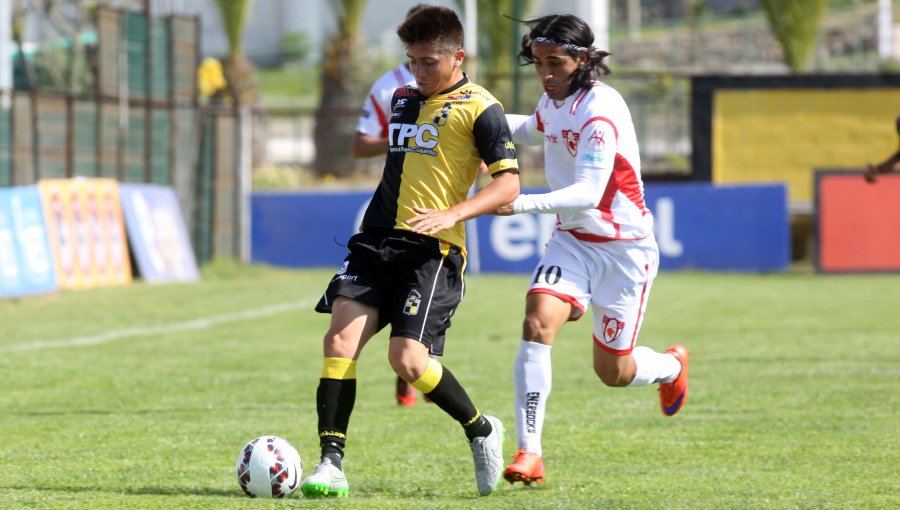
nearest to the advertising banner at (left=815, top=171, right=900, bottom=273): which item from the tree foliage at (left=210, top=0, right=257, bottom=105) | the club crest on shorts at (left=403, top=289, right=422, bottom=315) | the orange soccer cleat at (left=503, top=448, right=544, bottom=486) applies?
the orange soccer cleat at (left=503, top=448, right=544, bottom=486)

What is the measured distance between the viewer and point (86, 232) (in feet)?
61.8

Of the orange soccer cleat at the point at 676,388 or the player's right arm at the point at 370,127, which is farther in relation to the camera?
the player's right arm at the point at 370,127

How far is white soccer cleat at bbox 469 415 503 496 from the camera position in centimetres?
617

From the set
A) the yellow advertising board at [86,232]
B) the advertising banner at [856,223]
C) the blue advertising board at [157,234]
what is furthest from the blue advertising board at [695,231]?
the yellow advertising board at [86,232]

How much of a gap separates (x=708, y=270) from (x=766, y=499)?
17.6 meters

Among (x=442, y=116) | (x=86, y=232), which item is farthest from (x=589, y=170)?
(x=86, y=232)

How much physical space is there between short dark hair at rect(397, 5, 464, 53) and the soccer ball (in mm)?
1761

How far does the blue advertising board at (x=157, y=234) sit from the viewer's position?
65.9 ft

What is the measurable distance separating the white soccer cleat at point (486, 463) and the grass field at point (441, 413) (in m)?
0.07

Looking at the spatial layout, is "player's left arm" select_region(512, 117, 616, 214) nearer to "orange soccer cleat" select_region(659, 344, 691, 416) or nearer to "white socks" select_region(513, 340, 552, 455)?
"white socks" select_region(513, 340, 552, 455)

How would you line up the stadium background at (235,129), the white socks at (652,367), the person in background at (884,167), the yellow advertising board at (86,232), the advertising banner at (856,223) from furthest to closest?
the advertising banner at (856,223) → the stadium background at (235,129) → the yellow advertising board at (86,232) → the person in background at (884,167) → the white socks at (652,367)

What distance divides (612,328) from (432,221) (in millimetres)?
1411

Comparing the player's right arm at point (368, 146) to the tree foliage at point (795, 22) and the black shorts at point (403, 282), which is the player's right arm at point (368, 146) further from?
the tree foliage at point (795, 22)

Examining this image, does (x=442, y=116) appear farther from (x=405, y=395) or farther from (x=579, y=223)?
(x=405, y=395)
